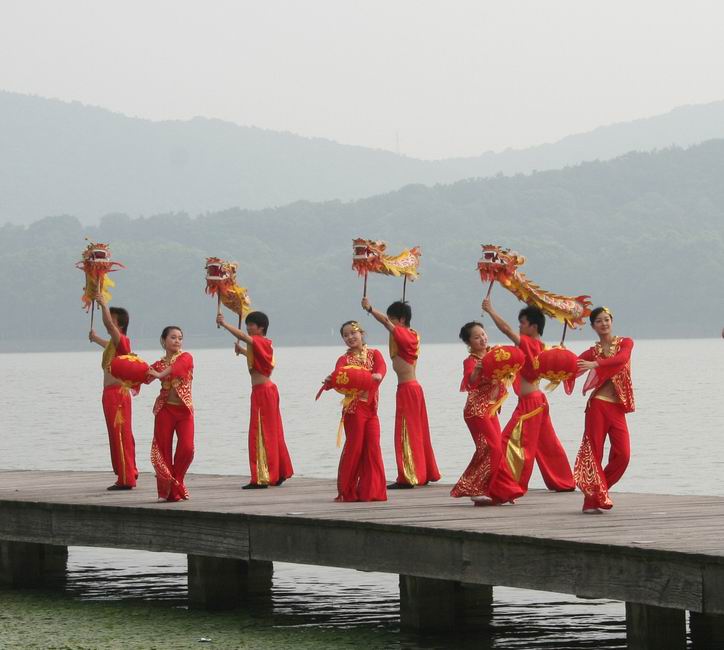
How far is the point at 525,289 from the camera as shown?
13.9m

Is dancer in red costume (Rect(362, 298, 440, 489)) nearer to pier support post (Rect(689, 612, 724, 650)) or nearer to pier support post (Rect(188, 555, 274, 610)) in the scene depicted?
pier support post (Rect(188, 555, 274, 610))

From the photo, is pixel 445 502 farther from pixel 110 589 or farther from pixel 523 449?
pixel 110 589

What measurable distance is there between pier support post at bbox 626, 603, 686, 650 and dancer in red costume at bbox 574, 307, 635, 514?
187 centimetres

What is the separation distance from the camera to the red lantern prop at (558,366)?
1341 centimetres

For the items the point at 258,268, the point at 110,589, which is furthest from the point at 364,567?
the point at 258,268

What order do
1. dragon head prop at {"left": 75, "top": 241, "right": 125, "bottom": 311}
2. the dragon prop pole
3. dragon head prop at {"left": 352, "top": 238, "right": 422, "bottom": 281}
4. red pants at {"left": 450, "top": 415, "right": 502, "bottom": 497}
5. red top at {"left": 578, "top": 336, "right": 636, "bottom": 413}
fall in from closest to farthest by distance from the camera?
red top at {"left": 578, "top": 336, "right": 636, "bottom": 413}, red pants at {"left": 450, "top": 415, "right": 502, "bottom": 497}, the dragon prop pole, dragon head prop at {"left": 352, "top": 238, "right": 422, "bottom": 281}, dragon head prop at {"left": 75, "top": 241, "right": 125, "bottom": 311}

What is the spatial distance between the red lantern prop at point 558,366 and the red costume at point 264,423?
121 inches

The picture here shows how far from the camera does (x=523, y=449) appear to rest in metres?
13.8

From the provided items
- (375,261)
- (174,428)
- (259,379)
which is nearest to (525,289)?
(375,261)

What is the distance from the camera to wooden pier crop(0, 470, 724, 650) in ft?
35.0

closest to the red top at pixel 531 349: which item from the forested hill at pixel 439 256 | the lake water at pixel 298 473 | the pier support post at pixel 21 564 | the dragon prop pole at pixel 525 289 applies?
the dragon prop pole at pixel 525 289

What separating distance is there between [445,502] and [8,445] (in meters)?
39.7

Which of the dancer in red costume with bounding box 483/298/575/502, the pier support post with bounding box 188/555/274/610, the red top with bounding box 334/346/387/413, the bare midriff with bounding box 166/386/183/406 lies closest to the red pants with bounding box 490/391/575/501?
the dancer in red costume with bounding box 483/298/575/502

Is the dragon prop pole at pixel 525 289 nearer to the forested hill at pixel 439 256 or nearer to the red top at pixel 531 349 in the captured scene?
the red top at pixel 531 349
